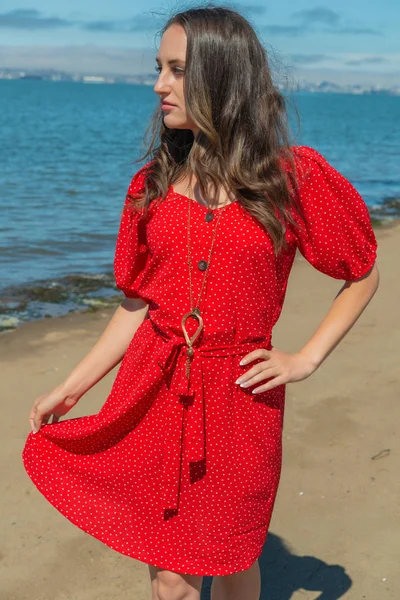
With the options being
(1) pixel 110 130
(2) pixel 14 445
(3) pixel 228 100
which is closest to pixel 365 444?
(2) pixel 14 445

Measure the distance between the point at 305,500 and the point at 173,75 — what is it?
2406 mm

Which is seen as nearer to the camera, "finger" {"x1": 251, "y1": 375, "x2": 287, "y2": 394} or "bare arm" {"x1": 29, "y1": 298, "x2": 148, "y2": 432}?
"finger" {"x1": 251, "y1": 375, "x2": 287, "y2": 394}

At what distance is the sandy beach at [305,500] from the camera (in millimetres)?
3637

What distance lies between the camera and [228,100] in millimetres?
2510

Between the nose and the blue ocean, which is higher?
the nose

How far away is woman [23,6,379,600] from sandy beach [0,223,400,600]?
111cm

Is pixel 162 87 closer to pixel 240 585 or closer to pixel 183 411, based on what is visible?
pixel 183 411

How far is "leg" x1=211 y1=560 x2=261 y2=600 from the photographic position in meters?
2.75

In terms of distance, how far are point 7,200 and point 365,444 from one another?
526 inches

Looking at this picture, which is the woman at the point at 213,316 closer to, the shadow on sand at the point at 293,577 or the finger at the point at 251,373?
the finger at the point at 251,373

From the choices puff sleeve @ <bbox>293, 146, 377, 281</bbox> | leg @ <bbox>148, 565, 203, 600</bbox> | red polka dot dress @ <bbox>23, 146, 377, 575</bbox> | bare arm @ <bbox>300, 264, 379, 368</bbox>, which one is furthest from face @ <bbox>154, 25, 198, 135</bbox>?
leg @ <bbox>148, 565, 203, 600</bbox>

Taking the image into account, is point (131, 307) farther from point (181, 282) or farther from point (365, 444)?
point (365, 444)

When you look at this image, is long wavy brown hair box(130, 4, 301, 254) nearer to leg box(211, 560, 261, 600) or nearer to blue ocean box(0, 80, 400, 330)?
blue ocean box(0, 80, 400, 330)

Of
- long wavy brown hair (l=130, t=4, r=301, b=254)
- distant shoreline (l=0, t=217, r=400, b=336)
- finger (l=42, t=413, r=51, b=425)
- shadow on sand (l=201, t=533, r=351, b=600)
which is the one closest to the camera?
long wavy brown hair (l=130, t=4, r=301, b=254)
